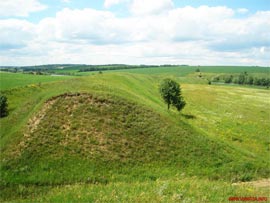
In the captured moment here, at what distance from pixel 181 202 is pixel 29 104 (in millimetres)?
28330

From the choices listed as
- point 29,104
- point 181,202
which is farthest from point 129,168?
point 29,104

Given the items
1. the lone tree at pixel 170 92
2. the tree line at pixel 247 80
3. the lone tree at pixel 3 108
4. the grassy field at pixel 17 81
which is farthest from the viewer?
the tree line at pixel 247 80

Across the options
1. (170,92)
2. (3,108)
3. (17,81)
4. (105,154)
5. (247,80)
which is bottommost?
(105,154)

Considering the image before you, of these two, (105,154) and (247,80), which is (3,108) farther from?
(247,80)

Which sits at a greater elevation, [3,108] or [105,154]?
[3,108]

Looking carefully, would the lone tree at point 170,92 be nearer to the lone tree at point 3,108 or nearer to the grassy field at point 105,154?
the grassy field at point 105,154

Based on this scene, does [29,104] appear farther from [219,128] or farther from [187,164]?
[219,128]

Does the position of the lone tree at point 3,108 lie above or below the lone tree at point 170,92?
below

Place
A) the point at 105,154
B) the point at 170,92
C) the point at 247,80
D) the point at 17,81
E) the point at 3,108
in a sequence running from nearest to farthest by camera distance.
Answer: the point at 105,154, the point at 3,108, the point at 170,92, the point at 17,81, the point at 247,80

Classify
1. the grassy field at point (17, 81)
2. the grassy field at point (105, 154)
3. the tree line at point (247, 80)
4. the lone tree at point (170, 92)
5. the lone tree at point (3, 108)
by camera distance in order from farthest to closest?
the tree line at point (247, 80), the grassy field at point (17, 81), the lone tree at point (170, 92), the lone tree at point (3, 108), the grassy field at point (105, 154)

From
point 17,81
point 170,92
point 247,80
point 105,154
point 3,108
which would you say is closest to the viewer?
point 105,154

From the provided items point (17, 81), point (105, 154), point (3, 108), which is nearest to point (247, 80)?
point (17, 81)

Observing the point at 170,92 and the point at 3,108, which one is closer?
the point at 3,108

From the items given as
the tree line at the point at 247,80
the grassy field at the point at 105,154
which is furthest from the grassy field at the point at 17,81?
the tree line at the point at 247,80
